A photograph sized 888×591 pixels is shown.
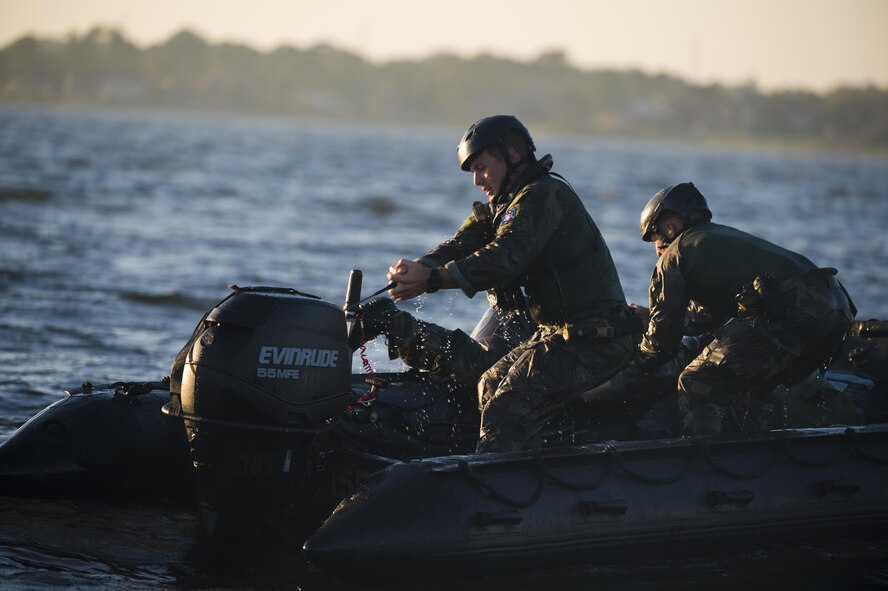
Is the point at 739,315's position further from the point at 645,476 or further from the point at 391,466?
the point at 391,466

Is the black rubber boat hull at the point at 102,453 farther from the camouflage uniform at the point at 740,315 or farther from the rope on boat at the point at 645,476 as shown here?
the camouflage uniform at the point at 740,315

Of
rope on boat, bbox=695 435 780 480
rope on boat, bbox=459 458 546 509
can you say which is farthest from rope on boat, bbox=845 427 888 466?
rope on boat, bbox=459 458 546 509

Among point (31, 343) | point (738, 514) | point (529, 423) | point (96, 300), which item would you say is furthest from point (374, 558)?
point (96, 300)

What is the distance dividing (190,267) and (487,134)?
501 inches

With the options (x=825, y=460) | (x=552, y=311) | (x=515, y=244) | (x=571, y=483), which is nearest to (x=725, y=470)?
(x=825, y=460)

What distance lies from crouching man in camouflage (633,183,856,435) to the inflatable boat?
33 cm

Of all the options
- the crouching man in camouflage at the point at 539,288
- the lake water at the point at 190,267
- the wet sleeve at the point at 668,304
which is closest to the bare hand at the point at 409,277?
the crouching man in camouflage at the point at 539,288

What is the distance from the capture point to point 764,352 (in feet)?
22.6

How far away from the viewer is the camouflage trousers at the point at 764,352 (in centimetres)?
689

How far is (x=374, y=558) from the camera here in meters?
5.81

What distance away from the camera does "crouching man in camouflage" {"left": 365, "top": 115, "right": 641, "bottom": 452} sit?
6320 mm

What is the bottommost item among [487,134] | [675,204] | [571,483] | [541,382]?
[571,483]

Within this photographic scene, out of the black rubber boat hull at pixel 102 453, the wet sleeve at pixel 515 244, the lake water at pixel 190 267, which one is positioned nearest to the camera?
the wet sleeve at pixel 515 244

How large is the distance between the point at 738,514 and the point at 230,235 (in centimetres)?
1904
